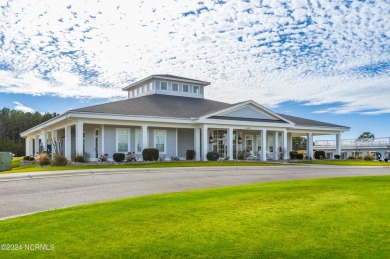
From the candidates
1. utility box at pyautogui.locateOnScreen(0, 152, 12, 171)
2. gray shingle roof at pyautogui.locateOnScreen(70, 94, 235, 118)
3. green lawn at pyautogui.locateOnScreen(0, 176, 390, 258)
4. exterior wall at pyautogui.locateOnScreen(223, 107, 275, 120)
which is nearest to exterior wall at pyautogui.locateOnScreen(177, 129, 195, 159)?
gray shingle roof at pyautogui.locateOnScreen(70, 94, 235, 118)

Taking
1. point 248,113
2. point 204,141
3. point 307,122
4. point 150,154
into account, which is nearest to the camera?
point 150,154

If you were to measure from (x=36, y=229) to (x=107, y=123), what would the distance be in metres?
21.7

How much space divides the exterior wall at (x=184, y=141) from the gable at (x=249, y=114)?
11.9ft

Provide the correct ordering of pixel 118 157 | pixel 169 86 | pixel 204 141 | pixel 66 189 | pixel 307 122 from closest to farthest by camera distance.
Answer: pixel 66 189, pixel 118 157, pixel 204 141, pixel 169 86, pixel 307 122

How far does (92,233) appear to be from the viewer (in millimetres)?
6465

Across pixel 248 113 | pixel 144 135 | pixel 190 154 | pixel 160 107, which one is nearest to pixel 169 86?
pixel 160 107

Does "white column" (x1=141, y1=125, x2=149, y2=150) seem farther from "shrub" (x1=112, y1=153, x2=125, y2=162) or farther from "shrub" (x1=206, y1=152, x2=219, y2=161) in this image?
"shrub" (x1=206, y1=152, x2=219, y2=161)

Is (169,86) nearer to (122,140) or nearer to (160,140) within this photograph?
(160,140)

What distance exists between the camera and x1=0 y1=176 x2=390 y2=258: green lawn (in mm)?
5496

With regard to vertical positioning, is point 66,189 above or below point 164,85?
below

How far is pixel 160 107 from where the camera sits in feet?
109

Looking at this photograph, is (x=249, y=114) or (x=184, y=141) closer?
(x=184, y=141)

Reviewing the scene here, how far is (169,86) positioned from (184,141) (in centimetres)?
802

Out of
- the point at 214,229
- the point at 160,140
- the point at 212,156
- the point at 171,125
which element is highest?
the point at 171,125
